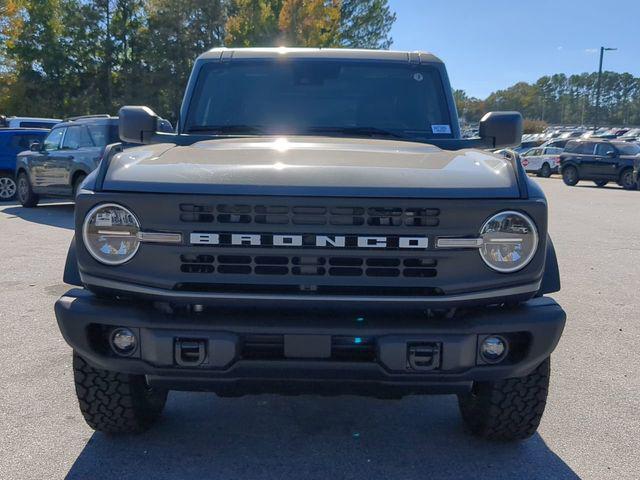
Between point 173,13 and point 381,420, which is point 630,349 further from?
point 173,13

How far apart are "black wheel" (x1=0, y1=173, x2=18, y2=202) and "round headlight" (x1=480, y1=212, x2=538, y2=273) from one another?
1521 cm

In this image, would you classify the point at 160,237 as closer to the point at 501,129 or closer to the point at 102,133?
the point at 501,129

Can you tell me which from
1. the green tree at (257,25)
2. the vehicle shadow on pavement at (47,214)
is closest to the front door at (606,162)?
the green tree at (257,25)

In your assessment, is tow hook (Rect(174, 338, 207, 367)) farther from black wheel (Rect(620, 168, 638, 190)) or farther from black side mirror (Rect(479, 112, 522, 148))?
black wheel (Rect(620, 168, 638, 190))

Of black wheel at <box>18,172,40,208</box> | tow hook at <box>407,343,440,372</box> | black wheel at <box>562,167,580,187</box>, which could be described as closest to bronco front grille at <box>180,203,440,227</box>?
tow hook at <box>407,343,440,372</box>

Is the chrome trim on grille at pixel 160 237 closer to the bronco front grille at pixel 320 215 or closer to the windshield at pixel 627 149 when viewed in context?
the bronco front grille at pixel 320 215

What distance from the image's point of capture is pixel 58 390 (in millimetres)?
4000

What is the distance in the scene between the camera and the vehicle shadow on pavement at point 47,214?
11.9 m

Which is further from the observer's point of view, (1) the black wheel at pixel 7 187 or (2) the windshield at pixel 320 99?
(1) the black wheel at pixel 7 187

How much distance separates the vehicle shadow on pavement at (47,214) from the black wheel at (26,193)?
15 centimetres

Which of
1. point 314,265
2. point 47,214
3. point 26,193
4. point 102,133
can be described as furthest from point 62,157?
point 314,265

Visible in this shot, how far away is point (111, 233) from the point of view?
267cm

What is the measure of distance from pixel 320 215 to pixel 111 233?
2.74ft

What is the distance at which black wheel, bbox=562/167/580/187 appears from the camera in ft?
80.3
